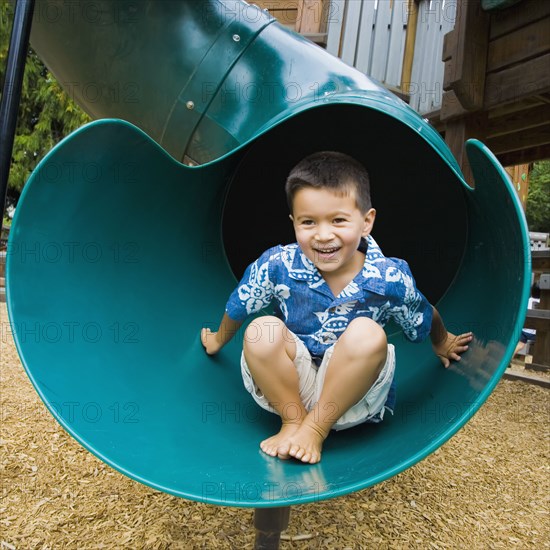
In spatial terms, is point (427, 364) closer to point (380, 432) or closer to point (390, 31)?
point (380, 432)

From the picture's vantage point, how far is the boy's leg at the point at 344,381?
153 centimetres

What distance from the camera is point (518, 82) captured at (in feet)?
9.87

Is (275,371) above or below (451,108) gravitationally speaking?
below

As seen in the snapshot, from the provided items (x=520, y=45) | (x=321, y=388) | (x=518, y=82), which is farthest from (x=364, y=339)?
(x=520, y=45)

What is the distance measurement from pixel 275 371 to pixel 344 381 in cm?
20

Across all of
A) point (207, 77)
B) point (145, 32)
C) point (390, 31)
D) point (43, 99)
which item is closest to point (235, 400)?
point (207, 77)

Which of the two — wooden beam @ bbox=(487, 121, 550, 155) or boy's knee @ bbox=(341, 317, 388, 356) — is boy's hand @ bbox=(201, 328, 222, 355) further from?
wooden beam @ bbox=(487, 121, 550, 155)

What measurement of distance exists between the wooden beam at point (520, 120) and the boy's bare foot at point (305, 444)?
303 cm

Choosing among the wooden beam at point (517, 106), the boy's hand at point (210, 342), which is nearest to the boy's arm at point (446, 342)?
the boy's hand at point (210, 342)

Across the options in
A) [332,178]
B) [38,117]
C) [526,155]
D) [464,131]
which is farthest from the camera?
[38,117]

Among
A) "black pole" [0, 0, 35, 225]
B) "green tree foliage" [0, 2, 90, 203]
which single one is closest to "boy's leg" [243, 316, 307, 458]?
"black pole" [0, 0, 35, 225]

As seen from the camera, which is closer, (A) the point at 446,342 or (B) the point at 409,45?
(A) the point at 446,342

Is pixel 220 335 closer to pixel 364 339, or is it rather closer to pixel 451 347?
pixel 364 339

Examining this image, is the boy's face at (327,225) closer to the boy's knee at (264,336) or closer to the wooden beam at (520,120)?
the boy's knee at (264,336)
